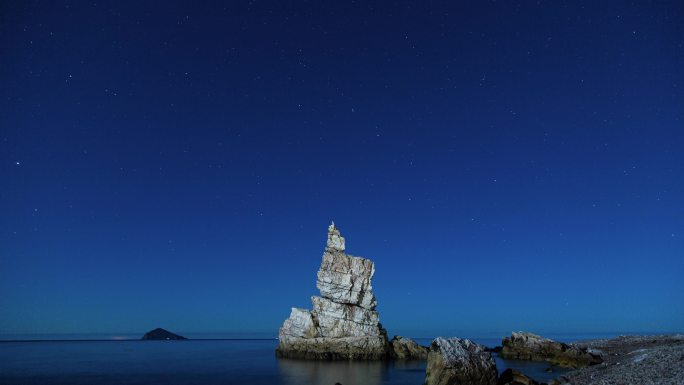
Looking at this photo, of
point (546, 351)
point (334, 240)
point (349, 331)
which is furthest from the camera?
point (334, 240)

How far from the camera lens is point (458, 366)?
3316 centimetres

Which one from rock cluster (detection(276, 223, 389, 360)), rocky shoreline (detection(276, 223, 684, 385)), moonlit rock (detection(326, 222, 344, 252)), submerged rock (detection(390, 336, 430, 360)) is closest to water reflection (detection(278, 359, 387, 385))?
rock cluster (detection(276, 223, 389, 360))

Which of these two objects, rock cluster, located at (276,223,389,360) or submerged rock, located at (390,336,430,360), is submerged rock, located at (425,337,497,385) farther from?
submerged rock, located at (390,336,430,360)

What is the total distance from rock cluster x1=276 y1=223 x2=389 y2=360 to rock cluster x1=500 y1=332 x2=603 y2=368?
20.1 meters

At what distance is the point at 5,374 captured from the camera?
62531mm

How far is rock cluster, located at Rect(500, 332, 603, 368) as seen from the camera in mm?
52594

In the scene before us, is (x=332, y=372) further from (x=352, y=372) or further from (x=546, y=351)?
(x=546, y=351)

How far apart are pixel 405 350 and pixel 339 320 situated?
39.0 ft

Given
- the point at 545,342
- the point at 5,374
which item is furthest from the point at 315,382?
the point at 5,374

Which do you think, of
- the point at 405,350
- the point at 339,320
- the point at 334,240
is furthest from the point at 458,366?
the point at 334,240

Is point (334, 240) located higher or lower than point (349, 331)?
higher

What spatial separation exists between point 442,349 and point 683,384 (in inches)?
579

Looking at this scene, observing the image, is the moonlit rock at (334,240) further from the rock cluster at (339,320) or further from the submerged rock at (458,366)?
the submerged rock at (458,366)

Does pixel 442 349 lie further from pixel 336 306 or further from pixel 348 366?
pixel 336 306
